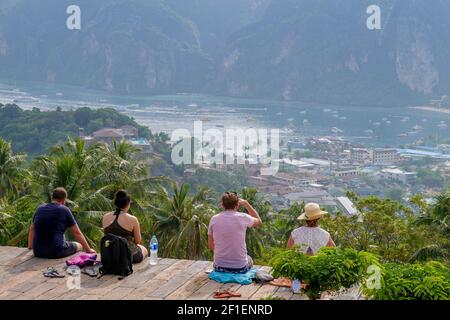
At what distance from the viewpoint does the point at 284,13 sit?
133875 millimetres

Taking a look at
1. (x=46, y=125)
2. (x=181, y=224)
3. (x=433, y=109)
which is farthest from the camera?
(x=433, y=109)

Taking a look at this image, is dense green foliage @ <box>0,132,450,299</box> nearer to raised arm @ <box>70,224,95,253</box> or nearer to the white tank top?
the white tank top

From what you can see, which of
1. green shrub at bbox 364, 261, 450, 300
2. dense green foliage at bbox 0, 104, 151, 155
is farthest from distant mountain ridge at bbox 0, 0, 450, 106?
green shrub at bbox 364, 261, 450, 300

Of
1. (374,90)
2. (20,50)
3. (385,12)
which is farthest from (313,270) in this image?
(20,50)

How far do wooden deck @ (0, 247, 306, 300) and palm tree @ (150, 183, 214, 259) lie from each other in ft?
26.3

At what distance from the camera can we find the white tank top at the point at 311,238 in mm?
4211

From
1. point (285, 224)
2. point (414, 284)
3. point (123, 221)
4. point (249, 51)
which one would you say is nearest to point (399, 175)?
point (285, 224)

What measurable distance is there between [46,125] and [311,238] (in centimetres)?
5589

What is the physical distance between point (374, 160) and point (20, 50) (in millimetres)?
87849

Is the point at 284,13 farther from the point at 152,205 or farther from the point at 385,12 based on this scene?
the point at 152,205

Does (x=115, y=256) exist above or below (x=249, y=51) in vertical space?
below

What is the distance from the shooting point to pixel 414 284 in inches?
121

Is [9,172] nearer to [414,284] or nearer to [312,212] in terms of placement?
[312,212]

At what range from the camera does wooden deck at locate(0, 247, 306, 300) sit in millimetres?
3883
